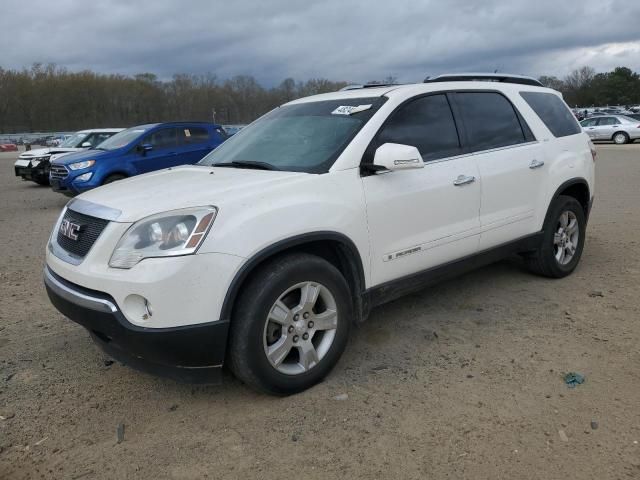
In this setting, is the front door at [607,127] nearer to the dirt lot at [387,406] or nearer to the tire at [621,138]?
the tire at [621,138]

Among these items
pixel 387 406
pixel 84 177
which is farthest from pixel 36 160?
pixel 387 406

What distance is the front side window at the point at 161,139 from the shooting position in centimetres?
1128

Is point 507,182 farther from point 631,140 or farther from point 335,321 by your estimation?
point 631,140

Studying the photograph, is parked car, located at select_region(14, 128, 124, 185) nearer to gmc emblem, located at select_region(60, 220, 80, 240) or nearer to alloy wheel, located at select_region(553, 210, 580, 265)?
gmc emblem, located at select_region(60, 220, 80, 240)

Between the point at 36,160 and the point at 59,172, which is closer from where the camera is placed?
the point at 59,172

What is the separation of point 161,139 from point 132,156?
75 centimetres

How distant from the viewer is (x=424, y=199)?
3.71m

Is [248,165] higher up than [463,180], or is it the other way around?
[248,165]

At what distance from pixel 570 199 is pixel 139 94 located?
115586 mm

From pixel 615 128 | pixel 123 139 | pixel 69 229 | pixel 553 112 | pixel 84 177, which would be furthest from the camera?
pixel 615 128

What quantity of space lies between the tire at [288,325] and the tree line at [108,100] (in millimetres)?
92911

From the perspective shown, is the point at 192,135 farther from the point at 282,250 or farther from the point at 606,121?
the point at 606,121

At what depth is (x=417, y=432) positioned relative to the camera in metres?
2.82

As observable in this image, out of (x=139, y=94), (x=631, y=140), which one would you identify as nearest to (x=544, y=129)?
(x=631, y=140)
